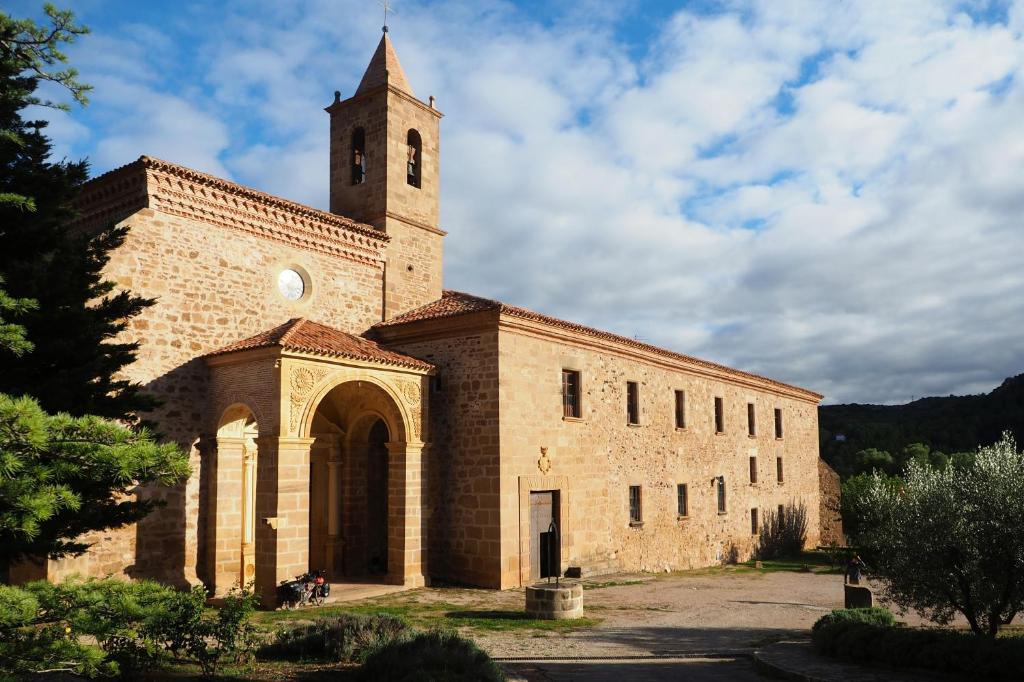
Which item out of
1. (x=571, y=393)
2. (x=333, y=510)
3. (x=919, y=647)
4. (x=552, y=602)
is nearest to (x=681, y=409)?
(x=571, y=393)

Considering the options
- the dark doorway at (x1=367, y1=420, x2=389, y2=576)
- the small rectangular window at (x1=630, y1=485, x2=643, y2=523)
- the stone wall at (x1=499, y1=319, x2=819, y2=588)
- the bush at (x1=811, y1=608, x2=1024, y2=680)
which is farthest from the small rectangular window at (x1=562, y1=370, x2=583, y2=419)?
Answer: the bush at (x1=811, y1=608, x2=1024, y2=680)

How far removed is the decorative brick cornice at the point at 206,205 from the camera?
1538 centimetres

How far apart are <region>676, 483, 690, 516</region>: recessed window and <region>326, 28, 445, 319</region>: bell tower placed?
35.2ft

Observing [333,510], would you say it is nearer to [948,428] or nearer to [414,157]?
[414,157]

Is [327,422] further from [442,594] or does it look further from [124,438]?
[124,438]

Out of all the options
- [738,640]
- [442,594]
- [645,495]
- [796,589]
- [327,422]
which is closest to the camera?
[738,640]

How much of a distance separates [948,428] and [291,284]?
239 ft

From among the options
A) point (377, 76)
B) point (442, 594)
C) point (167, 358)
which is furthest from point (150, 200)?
point (442, 594)

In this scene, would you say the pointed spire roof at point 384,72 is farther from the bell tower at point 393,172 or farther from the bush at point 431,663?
the bush at point 431,663

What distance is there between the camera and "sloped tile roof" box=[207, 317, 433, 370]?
15016 mm

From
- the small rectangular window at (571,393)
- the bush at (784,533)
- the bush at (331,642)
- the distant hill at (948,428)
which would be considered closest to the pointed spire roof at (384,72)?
the small rectangular window at (571,393)

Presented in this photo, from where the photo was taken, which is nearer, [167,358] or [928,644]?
[928,644]

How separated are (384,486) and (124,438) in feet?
48.6

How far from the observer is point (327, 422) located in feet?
62.3
